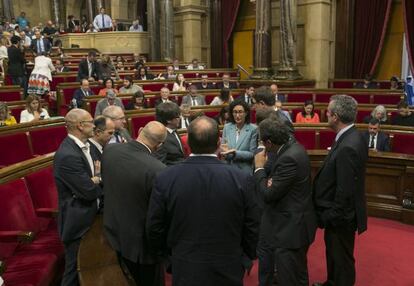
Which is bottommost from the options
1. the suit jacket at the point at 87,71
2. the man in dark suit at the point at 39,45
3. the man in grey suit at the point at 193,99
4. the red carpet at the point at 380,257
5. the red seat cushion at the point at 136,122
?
the red carpet at the point at 380,257

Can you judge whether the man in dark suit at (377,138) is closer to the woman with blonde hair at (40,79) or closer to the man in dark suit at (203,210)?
the man in dark suit at (203,210)

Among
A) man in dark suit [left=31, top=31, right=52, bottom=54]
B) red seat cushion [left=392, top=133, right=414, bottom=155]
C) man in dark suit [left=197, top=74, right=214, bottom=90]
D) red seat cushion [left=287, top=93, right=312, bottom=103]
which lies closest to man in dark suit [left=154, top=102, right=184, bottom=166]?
red seat cushion [left=392, top=133, right=414, bottom=155]

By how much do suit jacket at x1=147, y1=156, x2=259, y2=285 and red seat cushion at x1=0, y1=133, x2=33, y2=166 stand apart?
10.9ft

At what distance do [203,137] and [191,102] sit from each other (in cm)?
558

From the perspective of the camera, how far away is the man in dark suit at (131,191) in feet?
6.91

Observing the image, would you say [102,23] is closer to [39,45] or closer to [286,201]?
[39,45]

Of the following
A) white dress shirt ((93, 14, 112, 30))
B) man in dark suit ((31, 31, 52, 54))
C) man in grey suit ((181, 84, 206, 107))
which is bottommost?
man in grey suit ((181, 84, 206, 107))

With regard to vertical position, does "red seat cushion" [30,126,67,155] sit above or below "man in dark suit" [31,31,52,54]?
below

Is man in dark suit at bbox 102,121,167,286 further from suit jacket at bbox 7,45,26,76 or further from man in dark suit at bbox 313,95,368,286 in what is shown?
suit jacket at bbox 7,45,26,76

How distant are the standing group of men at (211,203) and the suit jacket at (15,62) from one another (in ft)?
22.7

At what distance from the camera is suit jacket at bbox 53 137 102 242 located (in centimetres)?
245

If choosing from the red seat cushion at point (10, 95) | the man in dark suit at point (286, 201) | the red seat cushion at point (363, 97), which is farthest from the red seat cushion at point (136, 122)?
the red seat cushion at point (363, 97)

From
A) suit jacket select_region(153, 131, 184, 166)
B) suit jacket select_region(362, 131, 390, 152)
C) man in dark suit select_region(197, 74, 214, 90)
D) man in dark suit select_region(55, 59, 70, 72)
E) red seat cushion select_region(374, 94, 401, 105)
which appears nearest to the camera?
suit jacket select_region(153, 131, 184, 166)

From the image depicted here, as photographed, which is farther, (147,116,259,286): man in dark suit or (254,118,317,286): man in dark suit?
(254,118,317,286): man in dark suit
